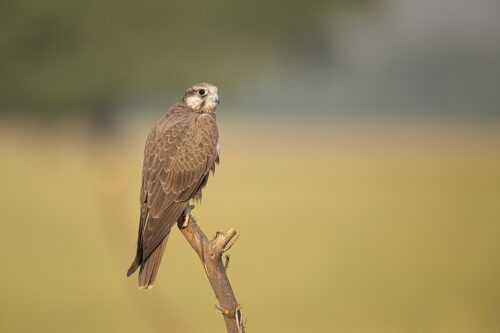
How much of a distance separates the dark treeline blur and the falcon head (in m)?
5.54

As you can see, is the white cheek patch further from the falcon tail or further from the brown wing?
the falcon tail

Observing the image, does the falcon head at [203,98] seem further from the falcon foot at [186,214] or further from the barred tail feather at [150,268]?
the barred tail feather at [150,268]

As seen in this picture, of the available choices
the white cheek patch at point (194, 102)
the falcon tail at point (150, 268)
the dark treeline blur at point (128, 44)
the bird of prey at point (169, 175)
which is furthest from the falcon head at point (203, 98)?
the dark treeline blur at point (128, 44)

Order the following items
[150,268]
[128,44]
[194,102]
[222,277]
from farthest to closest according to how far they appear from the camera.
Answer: [128,44] < [194,102] < [150,268] < [222,277]

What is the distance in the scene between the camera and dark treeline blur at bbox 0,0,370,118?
847cm

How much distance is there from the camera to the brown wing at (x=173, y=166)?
2758mm

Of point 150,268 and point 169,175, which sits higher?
point 169,175

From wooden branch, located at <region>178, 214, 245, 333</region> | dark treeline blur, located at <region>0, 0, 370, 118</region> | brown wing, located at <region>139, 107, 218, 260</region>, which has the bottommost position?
wooden branch, located at <region>178, 214, 245, 333</region>

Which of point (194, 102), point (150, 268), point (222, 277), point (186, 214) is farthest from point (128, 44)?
point (222, 277)

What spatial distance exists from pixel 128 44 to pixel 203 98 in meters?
5.61

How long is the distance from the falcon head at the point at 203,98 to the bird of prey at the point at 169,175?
0.38 feet

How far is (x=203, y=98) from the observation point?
3369 mm

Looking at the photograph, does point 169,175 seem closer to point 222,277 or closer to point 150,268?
point 150,268

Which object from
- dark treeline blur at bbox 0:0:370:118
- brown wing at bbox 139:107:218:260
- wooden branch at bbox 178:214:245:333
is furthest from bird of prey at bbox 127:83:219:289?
dark treeline blur at bbox 0:0:370:118
